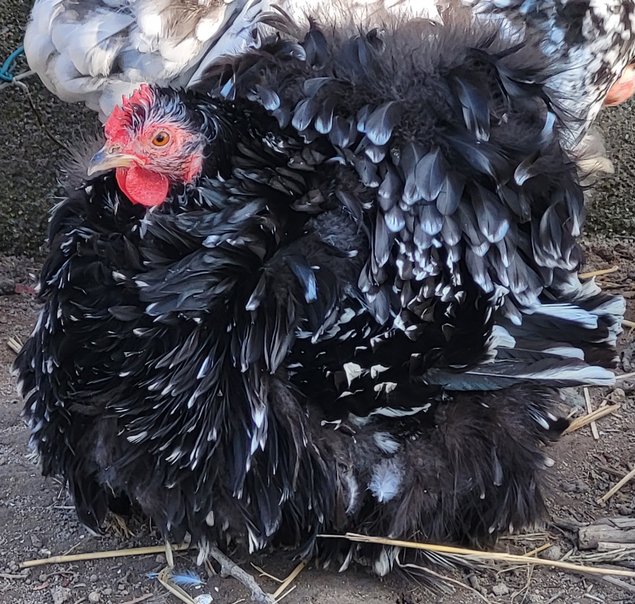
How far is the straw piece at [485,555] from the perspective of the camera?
5.68 ft

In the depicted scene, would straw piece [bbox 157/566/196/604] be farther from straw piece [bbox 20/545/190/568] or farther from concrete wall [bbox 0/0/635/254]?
concrete wall [bbox 0/0/635/254]

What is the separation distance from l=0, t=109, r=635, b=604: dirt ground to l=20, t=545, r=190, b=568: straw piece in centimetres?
1

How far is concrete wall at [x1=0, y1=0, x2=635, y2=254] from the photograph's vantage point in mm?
2887

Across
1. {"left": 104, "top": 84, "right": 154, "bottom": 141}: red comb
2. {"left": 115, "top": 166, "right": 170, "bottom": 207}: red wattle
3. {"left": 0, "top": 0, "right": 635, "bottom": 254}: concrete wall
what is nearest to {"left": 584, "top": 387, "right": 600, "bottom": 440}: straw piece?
{"left": 0, "top": 0, "right": 635, "bottom": 254}: concrete wall

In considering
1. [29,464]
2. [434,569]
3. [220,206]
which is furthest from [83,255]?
[434,569]

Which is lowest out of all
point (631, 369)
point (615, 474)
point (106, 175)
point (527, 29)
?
point (631, 369)

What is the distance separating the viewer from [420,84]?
1699 millimetres

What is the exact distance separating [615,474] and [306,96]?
1.13m

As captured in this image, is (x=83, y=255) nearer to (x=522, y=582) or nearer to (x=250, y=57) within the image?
(x=250, y=57)

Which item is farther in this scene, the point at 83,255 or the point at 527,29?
the point at 527,29

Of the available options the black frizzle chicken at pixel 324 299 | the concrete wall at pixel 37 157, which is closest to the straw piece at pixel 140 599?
the black frizzle chicken at pixel 324 299

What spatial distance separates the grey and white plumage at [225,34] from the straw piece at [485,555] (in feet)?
3.02

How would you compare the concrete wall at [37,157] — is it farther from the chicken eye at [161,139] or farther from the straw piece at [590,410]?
the chicken eye at [161,139]

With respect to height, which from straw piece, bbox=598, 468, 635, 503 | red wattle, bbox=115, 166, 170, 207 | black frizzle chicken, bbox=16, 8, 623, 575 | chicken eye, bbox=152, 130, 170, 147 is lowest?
straw piece, bbox=598, 468, 635, 503
